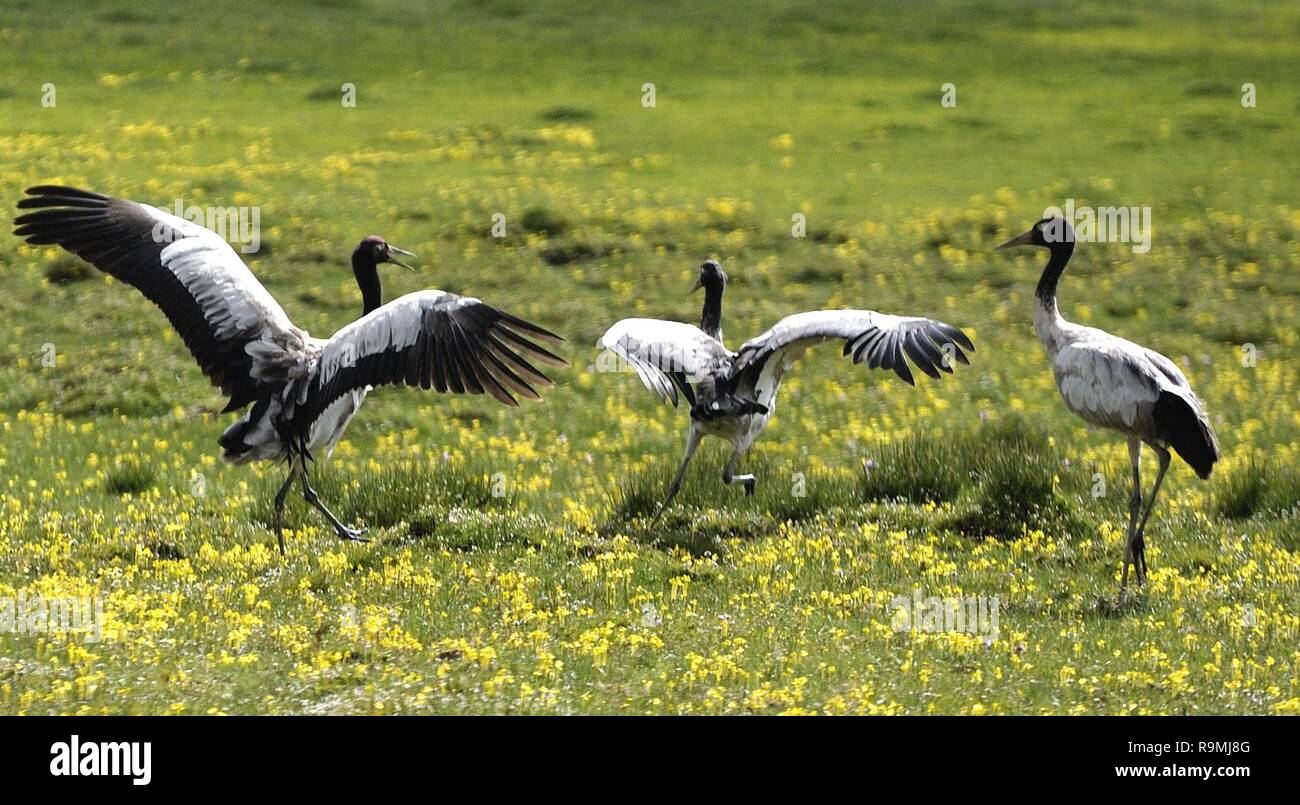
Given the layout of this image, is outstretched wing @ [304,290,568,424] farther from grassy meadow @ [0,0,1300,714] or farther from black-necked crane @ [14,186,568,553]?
grassy meadow @ [0,0,1300,714]

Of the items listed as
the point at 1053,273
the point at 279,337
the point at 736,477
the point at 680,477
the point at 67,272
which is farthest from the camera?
the point at 67,272

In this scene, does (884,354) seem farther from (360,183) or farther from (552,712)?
(360,183)

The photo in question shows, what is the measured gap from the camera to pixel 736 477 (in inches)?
591

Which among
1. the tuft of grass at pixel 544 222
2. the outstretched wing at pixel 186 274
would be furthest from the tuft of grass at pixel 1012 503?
the tuft of grass at pixel 544 222

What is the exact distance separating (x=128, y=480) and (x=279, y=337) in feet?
11.4

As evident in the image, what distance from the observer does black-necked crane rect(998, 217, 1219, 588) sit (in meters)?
12.4

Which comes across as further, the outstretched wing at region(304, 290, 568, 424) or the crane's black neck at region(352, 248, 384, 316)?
the crane's black neck at region(352, 248, 384, 316)

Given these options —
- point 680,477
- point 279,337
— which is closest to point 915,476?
point 680,477

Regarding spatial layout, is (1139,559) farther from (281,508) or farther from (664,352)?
(281,508)

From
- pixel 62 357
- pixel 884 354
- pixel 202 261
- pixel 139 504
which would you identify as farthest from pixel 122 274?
pixel 62 357

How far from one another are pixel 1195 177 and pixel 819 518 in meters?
20.1

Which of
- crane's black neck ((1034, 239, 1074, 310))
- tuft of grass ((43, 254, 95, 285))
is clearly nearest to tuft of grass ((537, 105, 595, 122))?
tuft of grass ((43, 254, 95, 285))

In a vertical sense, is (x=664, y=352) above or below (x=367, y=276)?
below

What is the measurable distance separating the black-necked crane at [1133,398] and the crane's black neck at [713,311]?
292cm
